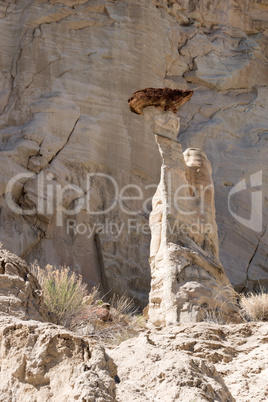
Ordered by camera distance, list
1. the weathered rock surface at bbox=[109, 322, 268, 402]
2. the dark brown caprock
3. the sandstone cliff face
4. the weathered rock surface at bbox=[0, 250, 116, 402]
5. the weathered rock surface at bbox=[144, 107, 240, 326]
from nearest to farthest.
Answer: the weathered rock surface at bbox=[0, 250, 116, 402], the weathered rock surface at bbox=[109, 322, 268, 402], the weathered rock surface at bbox=[144, 107, 240, 326], the dark brown caprock, the sandstone cliff face

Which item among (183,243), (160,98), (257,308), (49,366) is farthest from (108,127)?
(49,366)

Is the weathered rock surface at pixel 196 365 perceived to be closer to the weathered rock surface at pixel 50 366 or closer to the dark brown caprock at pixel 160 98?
the weathered rock surface at pixel 50 366

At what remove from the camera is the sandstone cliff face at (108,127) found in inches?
562

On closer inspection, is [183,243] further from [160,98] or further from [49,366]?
[49,366]

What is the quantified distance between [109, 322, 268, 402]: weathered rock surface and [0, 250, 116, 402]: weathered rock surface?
28 cm

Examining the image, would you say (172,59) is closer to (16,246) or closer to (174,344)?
(16,246)

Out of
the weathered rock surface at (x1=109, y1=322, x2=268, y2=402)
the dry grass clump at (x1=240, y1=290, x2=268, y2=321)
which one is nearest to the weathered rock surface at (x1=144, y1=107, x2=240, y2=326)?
the dry grass clump at (x1=240, y1=290, x2=268, y2=321)

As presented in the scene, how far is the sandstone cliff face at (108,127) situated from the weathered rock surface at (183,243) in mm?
4272

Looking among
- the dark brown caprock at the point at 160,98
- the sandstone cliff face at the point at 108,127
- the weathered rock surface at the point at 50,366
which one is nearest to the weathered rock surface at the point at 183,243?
the dark brown caprock at the point at 160,98

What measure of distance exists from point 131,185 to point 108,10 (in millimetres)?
4866

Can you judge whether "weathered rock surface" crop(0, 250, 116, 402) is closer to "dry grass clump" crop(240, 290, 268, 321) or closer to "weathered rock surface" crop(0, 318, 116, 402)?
"weathered rock surface" crop(0, 318, 116, 402)

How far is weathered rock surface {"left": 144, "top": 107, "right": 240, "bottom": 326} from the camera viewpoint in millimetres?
8688

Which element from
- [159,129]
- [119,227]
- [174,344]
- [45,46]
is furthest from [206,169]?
[45,46]

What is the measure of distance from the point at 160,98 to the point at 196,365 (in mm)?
6997
